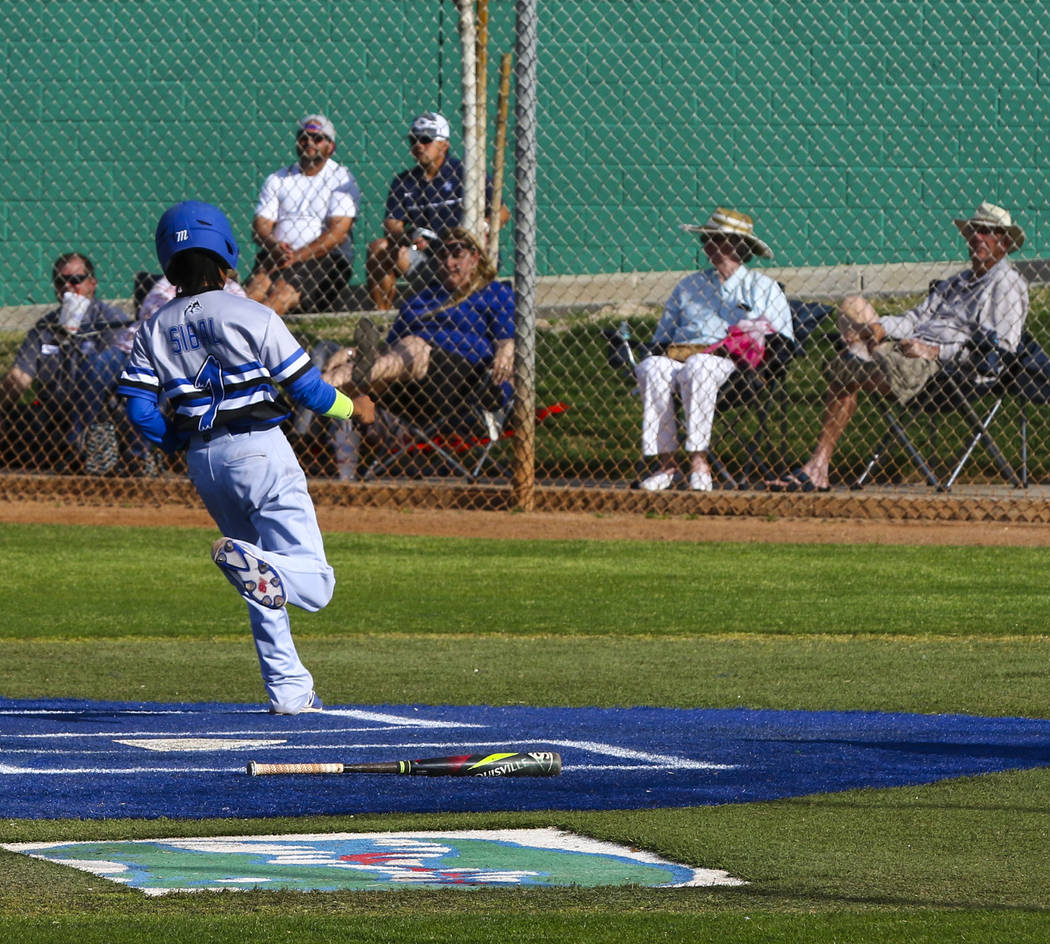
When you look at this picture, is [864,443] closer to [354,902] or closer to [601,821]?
[601,821]

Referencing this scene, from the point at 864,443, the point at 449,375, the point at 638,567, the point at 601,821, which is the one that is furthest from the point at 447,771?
the point at 864,443

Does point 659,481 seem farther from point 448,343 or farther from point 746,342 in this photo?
point 448,343

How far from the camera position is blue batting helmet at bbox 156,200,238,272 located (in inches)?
255

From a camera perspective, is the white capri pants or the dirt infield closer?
the dirt infield

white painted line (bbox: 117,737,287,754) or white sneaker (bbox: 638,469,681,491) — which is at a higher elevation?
white sneaker (bbox: 638,469,681,491)

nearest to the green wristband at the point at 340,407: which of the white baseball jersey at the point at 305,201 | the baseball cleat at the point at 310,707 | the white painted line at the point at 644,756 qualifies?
the baseball cleat at the point at 310,707

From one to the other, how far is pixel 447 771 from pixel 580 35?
1187 cm

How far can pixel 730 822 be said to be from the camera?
4.91m

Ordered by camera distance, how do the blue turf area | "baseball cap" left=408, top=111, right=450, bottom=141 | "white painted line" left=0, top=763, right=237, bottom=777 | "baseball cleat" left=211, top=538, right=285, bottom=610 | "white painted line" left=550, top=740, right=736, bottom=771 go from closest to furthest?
the blue turf area → "white painted line" left=0, top=763, right=237, bottom=777 → "white painted line" left=550, top=740, right=736, bottom=771 → "baseball cleat" left=211, top=538, right=285, bottom=610 → "baseball cap" left=408, top=111, right=450, bottom=141

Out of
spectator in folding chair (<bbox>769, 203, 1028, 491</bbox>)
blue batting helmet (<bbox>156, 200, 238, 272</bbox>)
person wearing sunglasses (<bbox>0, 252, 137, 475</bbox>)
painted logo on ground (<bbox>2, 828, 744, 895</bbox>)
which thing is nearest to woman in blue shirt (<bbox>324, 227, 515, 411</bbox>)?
person wearing sunglasses (<bbox>0, 252, 137, 475</bbox>)

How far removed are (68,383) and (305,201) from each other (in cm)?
204

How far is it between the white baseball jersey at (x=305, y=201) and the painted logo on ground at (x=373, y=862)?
9.04 meters

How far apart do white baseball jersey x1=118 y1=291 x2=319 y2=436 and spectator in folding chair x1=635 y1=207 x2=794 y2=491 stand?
19.3 ft

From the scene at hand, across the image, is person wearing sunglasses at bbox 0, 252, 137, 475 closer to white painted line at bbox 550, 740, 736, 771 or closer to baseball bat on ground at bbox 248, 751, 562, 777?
white painted line at bbox 550, 740, 736, 771
